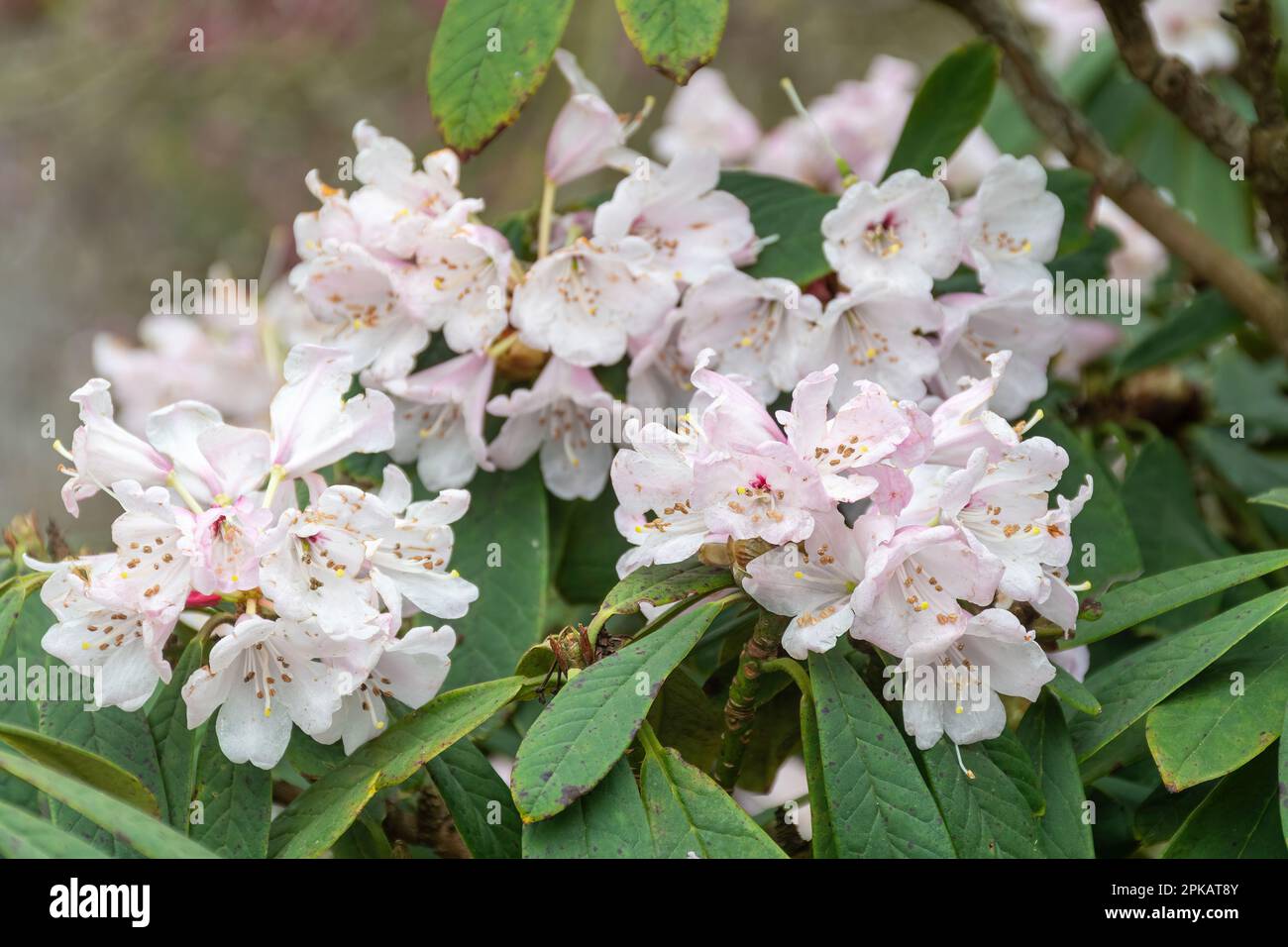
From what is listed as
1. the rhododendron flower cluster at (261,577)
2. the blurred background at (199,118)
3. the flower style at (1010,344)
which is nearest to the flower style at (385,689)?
the rhododendron flower cluster at (261,577)

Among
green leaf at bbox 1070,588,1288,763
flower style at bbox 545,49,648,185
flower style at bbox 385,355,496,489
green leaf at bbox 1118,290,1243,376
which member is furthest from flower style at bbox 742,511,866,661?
green leaf at bbox 1118,290,1243,376

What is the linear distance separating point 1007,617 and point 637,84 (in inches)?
153

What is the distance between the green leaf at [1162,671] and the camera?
3.15 feet

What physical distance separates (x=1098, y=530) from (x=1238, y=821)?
1.14 feet

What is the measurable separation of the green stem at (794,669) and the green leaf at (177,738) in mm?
429

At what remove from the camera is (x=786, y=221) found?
4.34ft

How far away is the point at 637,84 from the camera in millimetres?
4520

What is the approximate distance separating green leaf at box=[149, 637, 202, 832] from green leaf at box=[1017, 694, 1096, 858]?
0.62m

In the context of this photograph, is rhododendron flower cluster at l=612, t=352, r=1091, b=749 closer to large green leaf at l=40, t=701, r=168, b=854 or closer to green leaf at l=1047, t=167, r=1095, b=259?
large green leaf at l=40, t=701, r=168, b=854

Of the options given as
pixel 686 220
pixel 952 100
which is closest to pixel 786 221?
pixel 686 220
